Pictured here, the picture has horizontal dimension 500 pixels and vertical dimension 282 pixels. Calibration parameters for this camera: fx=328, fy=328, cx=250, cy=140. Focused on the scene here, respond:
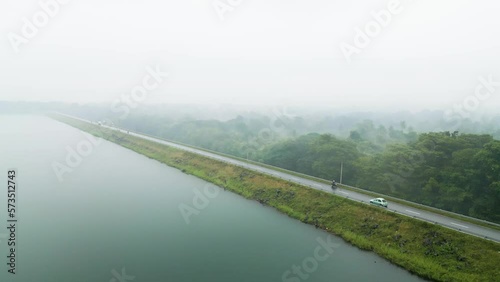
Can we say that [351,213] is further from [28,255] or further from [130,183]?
[130,183]

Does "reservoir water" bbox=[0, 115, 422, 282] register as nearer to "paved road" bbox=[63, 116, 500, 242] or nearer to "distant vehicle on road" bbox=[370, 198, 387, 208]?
"distant vehicle on road" bbox=[370, 198, 387, 208]

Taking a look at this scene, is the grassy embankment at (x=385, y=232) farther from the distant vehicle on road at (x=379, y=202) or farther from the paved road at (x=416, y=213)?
A: the paved road at (x=416, y=213)

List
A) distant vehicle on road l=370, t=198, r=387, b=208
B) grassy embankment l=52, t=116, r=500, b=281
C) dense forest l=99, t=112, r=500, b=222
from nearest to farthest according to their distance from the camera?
grassy embankment l=52, t=116, r=500, b=281, distant vehicle on road l=370, t=198, r=387, b=208, dense forest l=99, t=112, r=500, b=222

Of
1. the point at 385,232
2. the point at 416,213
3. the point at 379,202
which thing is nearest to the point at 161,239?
the point at 385,232

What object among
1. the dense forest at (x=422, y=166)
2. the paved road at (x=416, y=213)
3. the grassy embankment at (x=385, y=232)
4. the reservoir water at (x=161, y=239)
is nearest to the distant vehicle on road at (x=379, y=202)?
the paved road at (x=416, y=213)

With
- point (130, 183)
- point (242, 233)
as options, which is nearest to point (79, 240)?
point (242, 233)

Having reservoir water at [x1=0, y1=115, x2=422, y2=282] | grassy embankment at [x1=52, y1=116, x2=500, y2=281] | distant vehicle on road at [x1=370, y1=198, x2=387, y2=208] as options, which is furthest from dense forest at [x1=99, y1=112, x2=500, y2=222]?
reservoir water at [x1=0, y1=115, x2=422, y2=282]

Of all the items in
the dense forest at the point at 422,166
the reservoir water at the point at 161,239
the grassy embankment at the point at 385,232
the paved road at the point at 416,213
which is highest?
the dense forest at the point at 422,166
